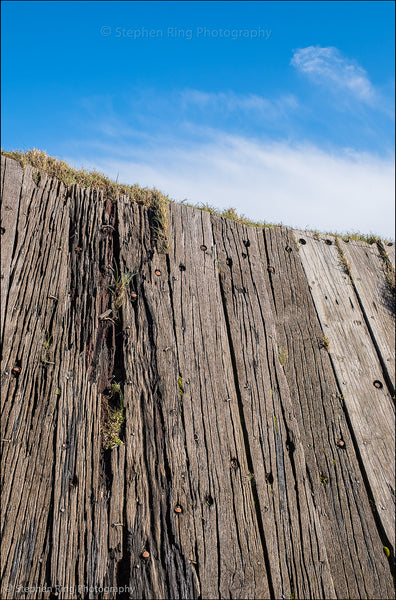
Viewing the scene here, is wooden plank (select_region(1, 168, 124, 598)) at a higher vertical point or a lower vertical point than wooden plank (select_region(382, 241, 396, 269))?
lower

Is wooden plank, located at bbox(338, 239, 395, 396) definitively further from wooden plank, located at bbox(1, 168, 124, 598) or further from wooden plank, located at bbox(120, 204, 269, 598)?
wooden plank, located at bbox(1, 168, 124, 598)

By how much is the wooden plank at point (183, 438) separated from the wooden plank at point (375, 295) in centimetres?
150

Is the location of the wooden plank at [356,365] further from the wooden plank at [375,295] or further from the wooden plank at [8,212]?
the wooden plank at [8,212]

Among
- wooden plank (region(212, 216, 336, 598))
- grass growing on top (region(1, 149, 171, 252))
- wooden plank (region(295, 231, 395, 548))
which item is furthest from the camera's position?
grass growing on top (region(1, 149, 171, 252))

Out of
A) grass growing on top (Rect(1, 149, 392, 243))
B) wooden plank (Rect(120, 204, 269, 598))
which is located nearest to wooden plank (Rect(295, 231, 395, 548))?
wooden plank (Rect(120, 204, 269, 598))

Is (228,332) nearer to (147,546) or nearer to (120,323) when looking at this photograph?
(120,323)

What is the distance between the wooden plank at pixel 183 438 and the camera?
92.1 inches

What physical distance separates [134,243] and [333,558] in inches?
104

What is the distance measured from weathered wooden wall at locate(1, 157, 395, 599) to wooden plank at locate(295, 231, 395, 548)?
0.02 metres

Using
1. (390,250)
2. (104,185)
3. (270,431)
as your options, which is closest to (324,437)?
(270,431)

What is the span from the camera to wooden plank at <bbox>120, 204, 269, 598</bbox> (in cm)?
234

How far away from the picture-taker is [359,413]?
10.4 ft

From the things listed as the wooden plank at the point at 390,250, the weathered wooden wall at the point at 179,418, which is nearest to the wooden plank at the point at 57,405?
the weathered wooden wall at the point at 179,418

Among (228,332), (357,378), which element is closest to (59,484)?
(228,332)
